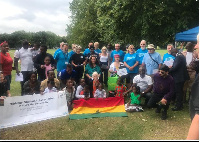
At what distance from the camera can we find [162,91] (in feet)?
18.7

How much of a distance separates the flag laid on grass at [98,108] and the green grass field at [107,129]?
0.24 metres

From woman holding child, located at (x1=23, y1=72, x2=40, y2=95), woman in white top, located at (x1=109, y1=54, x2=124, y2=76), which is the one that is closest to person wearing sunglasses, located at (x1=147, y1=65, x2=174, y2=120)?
woman in white top, located at (x1=109, y1=54, x2=124, y2=76)

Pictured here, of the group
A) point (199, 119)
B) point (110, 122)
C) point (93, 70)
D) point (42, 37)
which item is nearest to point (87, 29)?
point (42, 37)

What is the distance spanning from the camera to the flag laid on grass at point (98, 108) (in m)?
5.61

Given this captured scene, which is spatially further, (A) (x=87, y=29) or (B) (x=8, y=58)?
(A) (x=87, y=29)

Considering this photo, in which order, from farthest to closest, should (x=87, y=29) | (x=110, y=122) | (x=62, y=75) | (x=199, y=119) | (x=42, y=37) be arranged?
(x=42, y=37)
(x=87, y=29)
(x=62, y=75)
(x=110, y=122)
(x=199, y=119)

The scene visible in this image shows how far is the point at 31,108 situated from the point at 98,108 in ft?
6.06

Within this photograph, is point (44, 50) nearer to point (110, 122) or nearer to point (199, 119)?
point (110, 122)

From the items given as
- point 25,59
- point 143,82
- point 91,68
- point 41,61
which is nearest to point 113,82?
→ point 91,68

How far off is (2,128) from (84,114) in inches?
77.9

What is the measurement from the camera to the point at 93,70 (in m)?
7.22

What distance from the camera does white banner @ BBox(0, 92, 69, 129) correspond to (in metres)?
4.88

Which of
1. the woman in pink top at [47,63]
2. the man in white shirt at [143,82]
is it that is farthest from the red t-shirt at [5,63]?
the man in white shirt at [143,82]

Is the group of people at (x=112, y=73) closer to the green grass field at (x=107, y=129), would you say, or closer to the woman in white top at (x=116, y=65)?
the woman in white top at (x=116, y=65)
